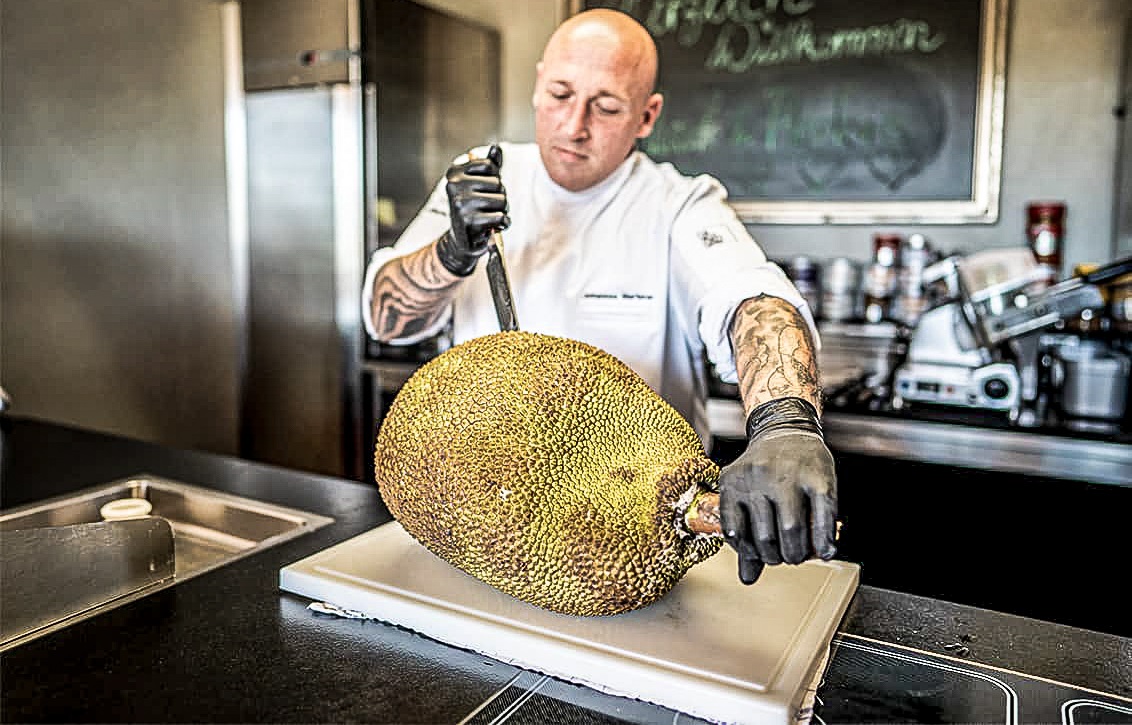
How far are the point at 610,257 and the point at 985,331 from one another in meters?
1.14

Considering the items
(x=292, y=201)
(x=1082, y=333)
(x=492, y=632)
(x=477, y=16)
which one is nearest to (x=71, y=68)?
(x=292, y=201)

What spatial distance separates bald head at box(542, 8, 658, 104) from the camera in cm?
Result: 137

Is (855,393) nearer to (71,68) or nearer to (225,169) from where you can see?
(225,169)

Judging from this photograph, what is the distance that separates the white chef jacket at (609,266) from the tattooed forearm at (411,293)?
26mm

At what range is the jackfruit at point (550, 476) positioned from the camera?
2.59 ft

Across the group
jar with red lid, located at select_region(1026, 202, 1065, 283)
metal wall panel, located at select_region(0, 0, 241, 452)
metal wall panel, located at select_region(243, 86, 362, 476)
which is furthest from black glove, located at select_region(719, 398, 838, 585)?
metal wall panel, located at select_region(0, 0, 241, 452)

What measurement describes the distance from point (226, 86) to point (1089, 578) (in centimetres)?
303

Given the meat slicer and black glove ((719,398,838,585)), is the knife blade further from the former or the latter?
the meat slicer

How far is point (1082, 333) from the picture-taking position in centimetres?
224

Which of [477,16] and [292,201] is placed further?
[477,16]

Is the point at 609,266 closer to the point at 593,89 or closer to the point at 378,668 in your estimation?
the point at 593,89

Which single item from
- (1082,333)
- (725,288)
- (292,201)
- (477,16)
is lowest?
(1082,333)

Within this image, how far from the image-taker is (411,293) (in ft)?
4.79

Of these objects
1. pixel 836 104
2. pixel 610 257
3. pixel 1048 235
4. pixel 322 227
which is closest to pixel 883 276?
pixel 1048 235
